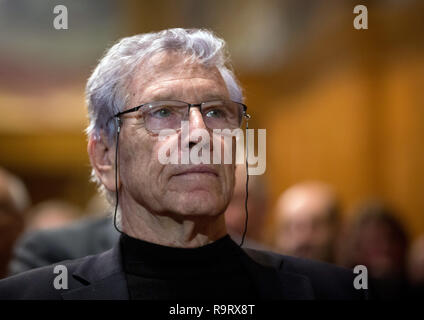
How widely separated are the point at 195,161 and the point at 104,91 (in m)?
0.37

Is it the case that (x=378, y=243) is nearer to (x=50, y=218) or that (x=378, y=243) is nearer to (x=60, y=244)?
(x=60, y=244)

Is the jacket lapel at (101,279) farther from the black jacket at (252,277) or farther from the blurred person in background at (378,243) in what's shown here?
the blurred person in background at (378,243)

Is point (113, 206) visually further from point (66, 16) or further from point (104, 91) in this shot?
point (66, 16)

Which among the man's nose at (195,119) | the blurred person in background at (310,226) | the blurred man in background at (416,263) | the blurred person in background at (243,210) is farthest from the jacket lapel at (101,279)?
the blurred man in background at (416,263)

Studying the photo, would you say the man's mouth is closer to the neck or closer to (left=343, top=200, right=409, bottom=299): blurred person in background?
the neck

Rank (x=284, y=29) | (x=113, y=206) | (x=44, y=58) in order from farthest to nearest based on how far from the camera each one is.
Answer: (x=44, y=58), (x=284, y=29), (x=113, y=206)

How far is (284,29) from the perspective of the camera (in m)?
7.75

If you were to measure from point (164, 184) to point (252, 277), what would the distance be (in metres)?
0.40

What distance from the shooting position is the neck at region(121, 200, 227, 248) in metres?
2.02

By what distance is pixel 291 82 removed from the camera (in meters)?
7.60

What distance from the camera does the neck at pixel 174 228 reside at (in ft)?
6.63

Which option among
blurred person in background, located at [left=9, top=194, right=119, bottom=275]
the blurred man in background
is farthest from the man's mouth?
the blurred man in background

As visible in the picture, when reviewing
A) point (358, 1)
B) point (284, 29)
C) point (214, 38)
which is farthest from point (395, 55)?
point (214, 38)

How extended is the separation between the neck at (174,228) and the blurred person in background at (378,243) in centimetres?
220
